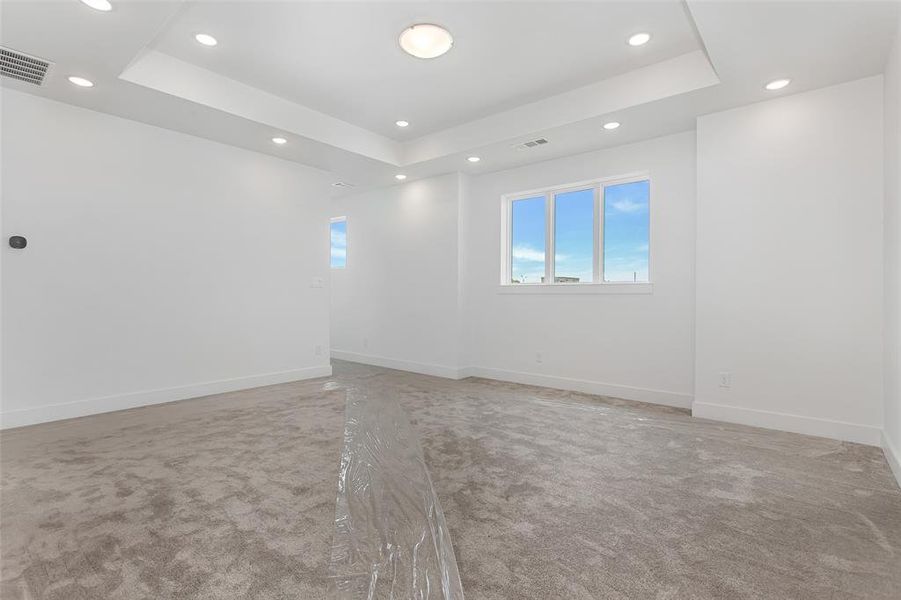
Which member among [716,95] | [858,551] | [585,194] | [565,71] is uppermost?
[565,71]

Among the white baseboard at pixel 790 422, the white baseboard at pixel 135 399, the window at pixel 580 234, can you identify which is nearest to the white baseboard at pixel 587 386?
the white baseboard at pixel 790 422

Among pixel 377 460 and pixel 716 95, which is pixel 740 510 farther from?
pixel 716 95

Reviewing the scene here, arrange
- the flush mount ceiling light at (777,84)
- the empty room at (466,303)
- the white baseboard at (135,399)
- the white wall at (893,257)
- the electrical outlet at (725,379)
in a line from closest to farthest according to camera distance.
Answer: the empty room at (466,303), the white wall at (893,257), the flush mount ceiling light at (777,84), the white baseboard at (135,399), the electrical outlet at (725,379)

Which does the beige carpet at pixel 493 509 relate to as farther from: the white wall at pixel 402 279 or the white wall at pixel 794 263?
the white wall at pixel 402 279

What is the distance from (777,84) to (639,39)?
3.87 feet

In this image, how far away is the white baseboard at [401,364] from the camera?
5.68 meters

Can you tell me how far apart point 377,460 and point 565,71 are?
3.45m

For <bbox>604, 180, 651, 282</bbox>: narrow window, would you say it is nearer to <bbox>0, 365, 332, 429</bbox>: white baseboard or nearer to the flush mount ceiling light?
the flush mount ceiling light

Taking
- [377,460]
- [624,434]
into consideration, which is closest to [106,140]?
[377,460]

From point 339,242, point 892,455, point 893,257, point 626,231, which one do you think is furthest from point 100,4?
point 892,455

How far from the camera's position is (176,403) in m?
4.18

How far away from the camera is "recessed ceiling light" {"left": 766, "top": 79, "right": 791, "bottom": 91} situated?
322 cm

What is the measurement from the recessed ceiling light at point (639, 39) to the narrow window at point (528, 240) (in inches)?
91.5

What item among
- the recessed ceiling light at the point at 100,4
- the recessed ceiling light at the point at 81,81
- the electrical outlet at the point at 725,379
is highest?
the recessed ceiling light at the point at 100,4
